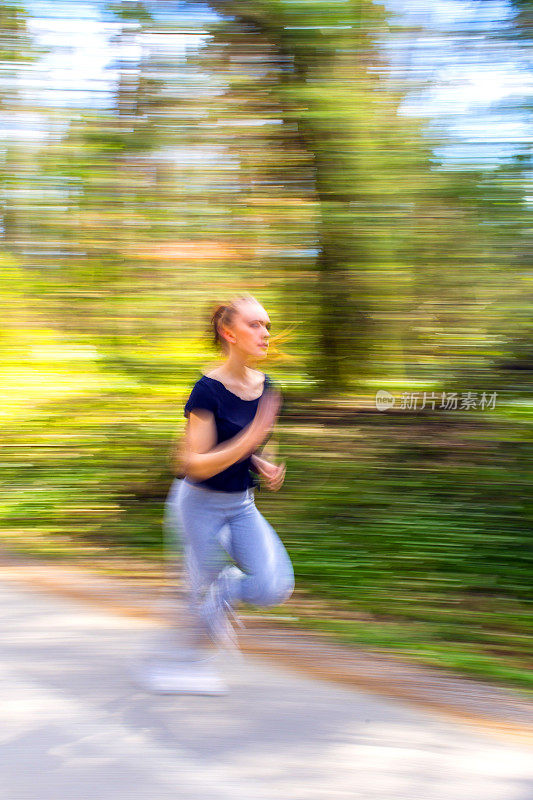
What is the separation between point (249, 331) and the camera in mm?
3109

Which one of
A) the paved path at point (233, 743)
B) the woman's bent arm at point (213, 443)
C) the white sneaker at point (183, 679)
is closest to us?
the paved path at point (233, 743)

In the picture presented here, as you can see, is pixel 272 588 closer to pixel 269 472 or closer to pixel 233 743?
pixel 269 472

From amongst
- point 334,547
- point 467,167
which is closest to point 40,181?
point 467,167

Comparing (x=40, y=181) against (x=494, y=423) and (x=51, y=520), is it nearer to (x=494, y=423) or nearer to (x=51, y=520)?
(x=51, y=520)

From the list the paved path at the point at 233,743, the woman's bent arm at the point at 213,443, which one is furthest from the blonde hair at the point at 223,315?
the paved path at the point at 233,743

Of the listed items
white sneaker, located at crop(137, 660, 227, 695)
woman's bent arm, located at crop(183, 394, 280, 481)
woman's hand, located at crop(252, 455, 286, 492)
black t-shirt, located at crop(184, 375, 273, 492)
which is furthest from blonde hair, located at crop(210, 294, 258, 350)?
white sneaker, located at crop(137, 660, 227, 695)

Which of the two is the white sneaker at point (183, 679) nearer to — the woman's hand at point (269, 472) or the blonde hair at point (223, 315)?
the woman's hand at point (269, 472)

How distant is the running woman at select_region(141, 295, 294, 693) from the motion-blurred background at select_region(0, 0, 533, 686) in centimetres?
124

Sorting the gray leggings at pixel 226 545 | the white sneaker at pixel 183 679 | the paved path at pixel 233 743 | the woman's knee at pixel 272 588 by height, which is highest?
the gray leggings at pixel 226 545

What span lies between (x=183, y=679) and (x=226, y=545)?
24.4 inches

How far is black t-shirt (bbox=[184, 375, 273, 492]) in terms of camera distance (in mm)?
3025

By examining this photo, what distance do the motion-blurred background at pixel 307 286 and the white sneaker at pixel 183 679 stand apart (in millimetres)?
1139

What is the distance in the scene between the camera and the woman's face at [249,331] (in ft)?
10.2

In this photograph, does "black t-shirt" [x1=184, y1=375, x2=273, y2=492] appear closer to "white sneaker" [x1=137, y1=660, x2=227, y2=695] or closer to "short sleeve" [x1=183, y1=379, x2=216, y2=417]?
"short sleeve" [x1=183, y1=379, x2=216, y2=417]
